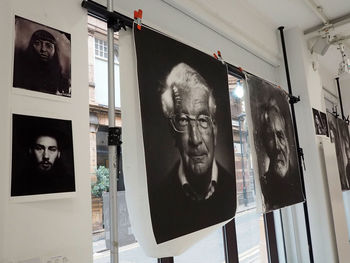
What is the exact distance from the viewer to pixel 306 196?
2.60m

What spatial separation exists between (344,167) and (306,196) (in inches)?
40.3

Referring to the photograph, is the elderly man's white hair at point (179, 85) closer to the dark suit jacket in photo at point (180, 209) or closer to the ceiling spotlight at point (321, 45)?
the dark suit jacket in photo at point (180, 209)

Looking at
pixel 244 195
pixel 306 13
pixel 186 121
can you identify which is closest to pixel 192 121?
pixel 186 121

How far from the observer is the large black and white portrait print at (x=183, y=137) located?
1.17 meters

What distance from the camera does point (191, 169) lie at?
1.35 m

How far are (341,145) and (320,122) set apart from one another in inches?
31.4

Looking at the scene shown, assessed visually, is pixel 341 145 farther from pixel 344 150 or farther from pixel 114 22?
pixel 114 22

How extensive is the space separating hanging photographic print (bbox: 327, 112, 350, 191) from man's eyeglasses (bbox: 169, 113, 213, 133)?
223 centimetres

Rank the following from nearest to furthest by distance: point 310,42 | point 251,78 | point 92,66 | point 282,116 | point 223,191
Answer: point 92,66, point 223,191, point 251,78, point 282,116, point 310,42

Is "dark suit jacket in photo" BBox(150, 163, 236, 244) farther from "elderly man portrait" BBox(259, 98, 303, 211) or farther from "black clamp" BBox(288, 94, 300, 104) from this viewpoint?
"black clamp" BBox(288, 94, 300, 104)

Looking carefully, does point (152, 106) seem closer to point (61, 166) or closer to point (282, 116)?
point (61, 166)

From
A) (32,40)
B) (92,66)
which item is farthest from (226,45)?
(32,40)

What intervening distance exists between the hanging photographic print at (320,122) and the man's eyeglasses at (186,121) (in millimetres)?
1702

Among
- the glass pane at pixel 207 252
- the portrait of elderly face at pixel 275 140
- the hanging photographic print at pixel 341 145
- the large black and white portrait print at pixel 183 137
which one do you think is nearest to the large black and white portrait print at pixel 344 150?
the hanging photographic print at pixel 341 145
